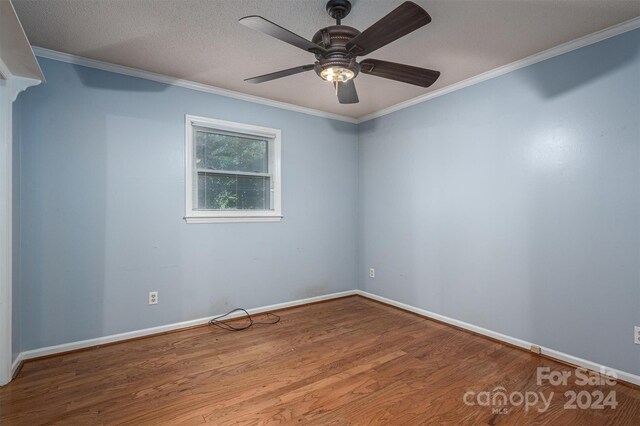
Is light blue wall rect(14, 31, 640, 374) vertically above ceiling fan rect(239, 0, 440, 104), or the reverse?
ceiling fan rect(239, 0, 440, 104)

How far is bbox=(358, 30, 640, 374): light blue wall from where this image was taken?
2.20 meters

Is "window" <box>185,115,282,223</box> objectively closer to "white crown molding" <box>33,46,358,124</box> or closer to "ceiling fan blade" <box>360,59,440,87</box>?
"white crown molding" <box>33,46,358,124</box>

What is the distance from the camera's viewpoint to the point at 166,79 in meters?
3.05

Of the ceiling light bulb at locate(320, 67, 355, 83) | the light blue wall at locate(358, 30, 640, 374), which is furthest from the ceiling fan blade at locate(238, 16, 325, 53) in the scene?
the light blue wall at locate(358, 30, 640, 374)

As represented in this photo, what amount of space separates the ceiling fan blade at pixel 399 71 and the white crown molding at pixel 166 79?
73.0 inches

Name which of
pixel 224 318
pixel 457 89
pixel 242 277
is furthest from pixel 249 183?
pixel 457 89

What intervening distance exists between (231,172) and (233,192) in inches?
8.7

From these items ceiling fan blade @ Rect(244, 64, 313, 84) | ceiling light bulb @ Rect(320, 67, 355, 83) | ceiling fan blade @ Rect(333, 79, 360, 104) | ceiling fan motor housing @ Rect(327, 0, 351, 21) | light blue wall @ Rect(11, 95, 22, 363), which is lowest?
light blue wall @ Rect(11, 95, 22, 363)

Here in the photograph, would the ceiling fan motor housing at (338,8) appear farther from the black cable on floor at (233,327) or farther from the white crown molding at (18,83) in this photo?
the black cable on floor at (233,327)

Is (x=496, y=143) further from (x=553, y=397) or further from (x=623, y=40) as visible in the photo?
(x=553, y=397)

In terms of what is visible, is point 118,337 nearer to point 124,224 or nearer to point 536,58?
point 124,224

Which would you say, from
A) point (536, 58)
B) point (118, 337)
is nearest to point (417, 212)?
point (536, 58)

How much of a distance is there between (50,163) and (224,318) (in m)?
2.08

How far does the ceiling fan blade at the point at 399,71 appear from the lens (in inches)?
78.6
